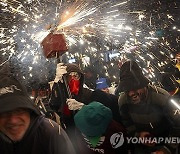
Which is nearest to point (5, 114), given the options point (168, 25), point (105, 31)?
point (105, 31)

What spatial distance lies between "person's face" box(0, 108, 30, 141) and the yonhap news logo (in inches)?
46.3

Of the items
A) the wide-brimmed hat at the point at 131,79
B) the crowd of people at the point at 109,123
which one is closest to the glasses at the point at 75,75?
the crowd of people at the point at 109,123

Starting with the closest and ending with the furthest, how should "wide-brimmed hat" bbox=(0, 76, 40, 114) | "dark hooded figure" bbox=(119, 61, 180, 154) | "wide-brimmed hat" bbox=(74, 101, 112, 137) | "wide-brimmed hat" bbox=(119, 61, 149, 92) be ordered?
"wide-brimmed hat" bbox=(0, 76, 40, 114), "wide-brimmed hat" bbox=(74, 101, 112, 137), "dark hooded figure" bbox=(119, 61, 180, 154), "wide-brimmed hat" bbox=(119, 61, 149, 92)

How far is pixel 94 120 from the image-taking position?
3143 millimetres

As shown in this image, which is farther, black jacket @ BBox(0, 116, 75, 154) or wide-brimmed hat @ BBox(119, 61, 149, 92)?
wide-brimmed hat @ BBox(119, 61, 149, 92)

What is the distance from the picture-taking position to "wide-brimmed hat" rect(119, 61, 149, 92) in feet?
11.1

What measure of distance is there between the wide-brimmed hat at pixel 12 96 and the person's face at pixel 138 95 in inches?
52.3

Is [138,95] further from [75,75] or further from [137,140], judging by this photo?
[75,75]

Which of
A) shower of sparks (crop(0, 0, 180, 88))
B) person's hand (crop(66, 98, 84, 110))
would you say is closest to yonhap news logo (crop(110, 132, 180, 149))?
person's hand (crop(66, 98, 84, 110))

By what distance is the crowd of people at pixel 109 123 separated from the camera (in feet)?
7.89

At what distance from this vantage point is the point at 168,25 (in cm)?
1441

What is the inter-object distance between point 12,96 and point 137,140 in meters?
1.71

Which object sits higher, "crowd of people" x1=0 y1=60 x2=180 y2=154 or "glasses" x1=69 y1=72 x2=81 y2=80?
"glasses" x1=69 y1=72 x2=81 y2=80

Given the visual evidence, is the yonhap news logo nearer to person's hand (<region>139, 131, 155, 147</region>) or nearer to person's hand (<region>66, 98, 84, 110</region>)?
person's hand (<region>139, 131, 155, 147</region>)
